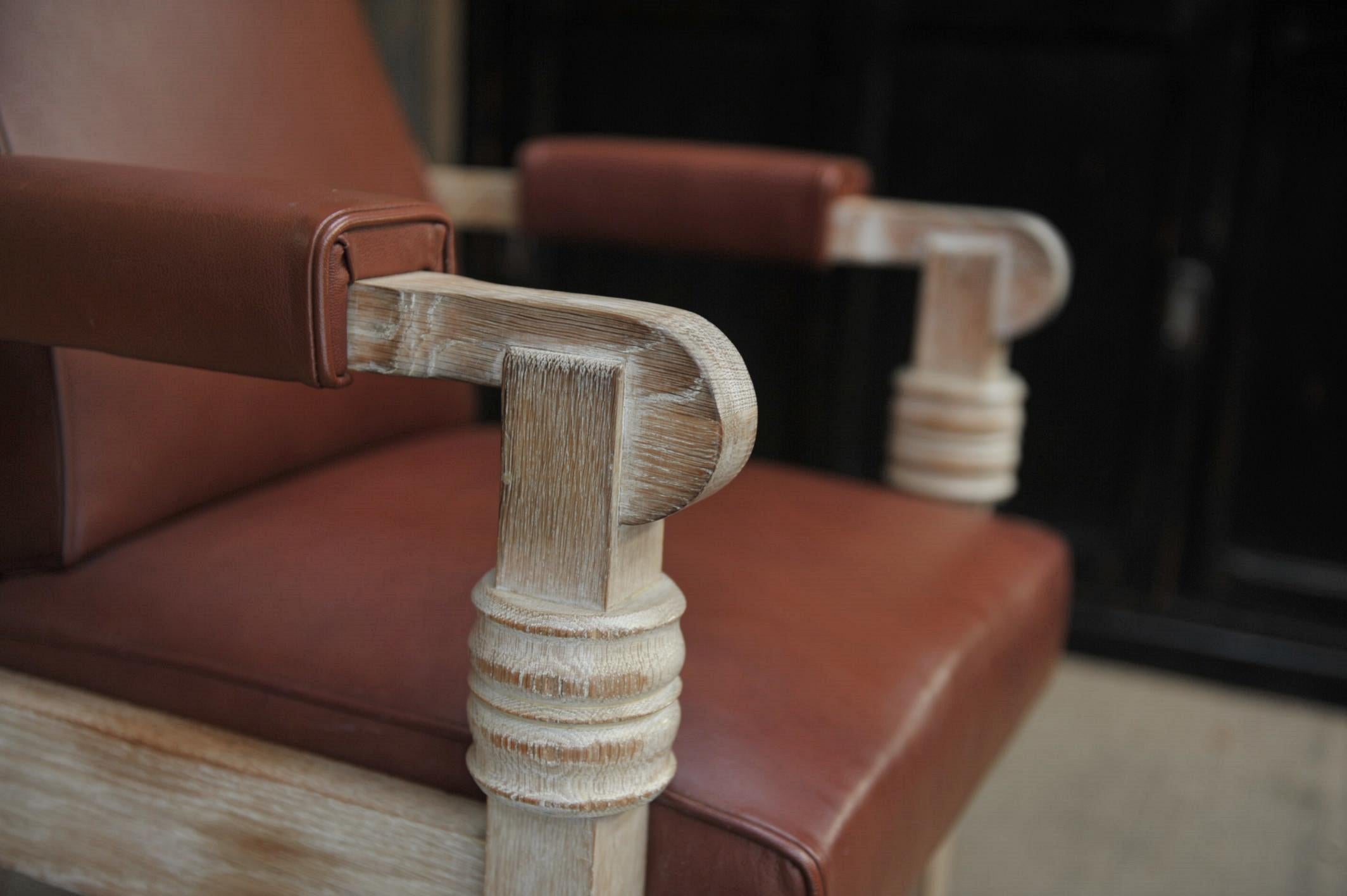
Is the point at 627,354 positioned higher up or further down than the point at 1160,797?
higher up

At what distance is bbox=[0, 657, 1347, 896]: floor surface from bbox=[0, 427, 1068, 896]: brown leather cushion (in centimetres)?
46

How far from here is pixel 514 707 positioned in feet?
1.64

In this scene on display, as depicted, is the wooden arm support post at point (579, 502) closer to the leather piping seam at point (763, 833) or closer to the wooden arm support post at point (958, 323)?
the leather piping seam at point (763, 833)

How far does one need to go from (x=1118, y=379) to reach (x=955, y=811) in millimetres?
1142

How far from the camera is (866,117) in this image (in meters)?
1.77

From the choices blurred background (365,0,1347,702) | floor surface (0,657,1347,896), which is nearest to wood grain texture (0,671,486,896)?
floor surface (0,657,1347,896)

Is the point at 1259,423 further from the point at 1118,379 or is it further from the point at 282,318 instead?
the point at 282,318

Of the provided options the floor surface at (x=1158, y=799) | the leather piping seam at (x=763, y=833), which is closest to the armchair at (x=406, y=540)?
the leather piping seam at (x=763, y=833)

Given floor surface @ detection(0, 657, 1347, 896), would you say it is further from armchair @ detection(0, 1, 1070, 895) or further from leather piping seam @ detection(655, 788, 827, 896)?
leather piping seam @ detection(655, 788, 827, 896)

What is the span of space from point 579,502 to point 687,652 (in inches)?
6.3

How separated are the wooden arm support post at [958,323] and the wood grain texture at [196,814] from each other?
0.53 meters

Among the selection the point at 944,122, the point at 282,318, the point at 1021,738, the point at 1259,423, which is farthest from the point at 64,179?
the point at 1259,423

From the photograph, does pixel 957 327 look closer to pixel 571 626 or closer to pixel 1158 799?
pixel 571 626

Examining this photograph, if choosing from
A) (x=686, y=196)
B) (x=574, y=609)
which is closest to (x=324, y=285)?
(x=574, y=609)
